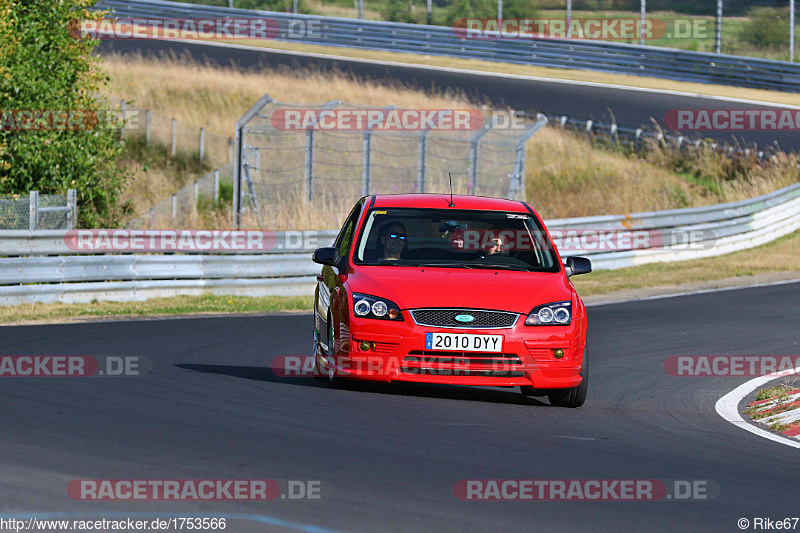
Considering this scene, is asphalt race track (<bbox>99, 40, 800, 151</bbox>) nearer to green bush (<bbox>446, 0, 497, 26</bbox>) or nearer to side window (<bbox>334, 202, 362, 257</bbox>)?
green bush (<bbox>446, 0, 497, 26</bbox>)

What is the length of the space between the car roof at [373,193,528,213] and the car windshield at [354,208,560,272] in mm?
60

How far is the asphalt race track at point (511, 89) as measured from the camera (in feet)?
114

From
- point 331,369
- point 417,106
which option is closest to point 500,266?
point 331,369

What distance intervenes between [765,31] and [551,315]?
38.5 m

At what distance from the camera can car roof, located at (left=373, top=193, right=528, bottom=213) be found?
10.4 metres

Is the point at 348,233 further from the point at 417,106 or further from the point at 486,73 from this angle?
the point at 486,73

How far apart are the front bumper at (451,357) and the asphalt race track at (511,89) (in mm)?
25633

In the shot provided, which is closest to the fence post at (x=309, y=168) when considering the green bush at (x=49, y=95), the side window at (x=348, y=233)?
the green bush at (x=49, y=95)

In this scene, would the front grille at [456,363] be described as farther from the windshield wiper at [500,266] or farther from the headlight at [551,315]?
the windshield wiper at [500,266]

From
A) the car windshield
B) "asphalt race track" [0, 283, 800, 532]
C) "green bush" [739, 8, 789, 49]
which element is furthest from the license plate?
"green bush" [739, 8, 789, 49]

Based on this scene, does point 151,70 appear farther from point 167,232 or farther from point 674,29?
point 674,29

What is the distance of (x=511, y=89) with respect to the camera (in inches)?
1475

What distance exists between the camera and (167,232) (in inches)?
709

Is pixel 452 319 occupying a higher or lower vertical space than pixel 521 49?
lower
